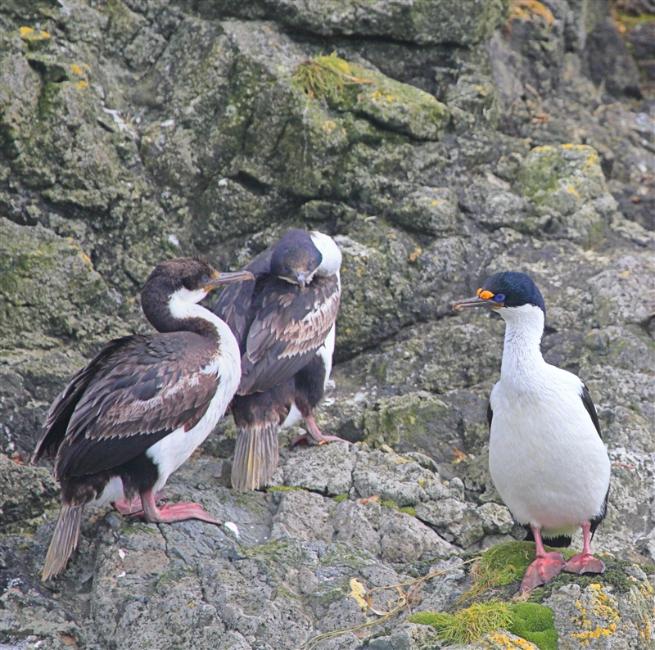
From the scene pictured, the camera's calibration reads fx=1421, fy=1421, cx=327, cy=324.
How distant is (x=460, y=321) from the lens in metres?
11.5

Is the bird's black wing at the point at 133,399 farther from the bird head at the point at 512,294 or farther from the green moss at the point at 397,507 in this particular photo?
the bird head at the point at 512,294

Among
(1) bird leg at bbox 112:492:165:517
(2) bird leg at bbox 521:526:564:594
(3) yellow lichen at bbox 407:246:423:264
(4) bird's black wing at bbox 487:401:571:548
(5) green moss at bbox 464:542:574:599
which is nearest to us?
(2) bird leg at bbox 521:526:564:594

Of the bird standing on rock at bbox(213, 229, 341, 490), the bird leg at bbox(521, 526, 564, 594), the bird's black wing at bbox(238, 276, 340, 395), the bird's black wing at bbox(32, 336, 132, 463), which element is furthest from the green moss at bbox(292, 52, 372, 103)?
the bird leg at bbox(521, 526, 564, 594)

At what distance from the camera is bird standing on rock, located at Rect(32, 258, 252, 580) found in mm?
8617

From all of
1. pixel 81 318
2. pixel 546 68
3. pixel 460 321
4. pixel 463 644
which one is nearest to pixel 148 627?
pixel 463 644

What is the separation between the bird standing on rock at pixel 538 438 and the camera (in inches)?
312

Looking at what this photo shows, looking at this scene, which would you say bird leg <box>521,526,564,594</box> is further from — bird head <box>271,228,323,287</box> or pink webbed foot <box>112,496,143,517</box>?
bird head <box>271,228,323,287</box>

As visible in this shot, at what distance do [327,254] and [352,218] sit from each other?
1.15 m

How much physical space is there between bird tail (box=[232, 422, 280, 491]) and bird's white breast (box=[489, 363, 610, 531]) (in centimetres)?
201

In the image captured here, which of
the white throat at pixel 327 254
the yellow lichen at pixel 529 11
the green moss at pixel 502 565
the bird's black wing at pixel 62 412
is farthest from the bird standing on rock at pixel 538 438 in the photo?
the yellow lichen at pixel 529 11

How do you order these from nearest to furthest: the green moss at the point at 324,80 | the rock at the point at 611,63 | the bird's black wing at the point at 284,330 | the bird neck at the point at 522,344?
the bird neck at the point at 522,344, the bird's black wing at the point at 284,330, the green moss at the point at 324,80, the rock at the point at 611,63

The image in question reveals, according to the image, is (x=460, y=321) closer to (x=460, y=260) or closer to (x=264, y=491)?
(x=460, y=260)

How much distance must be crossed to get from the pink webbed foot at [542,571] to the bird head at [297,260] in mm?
3374

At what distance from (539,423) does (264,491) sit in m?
2.42
